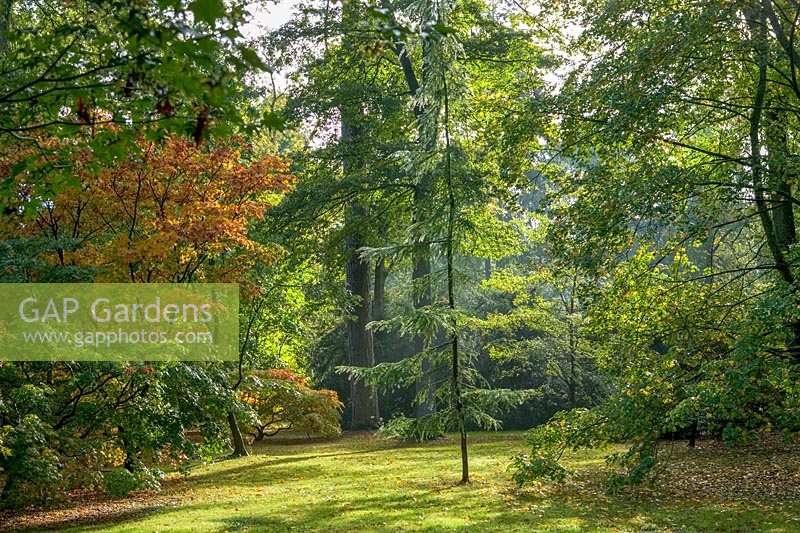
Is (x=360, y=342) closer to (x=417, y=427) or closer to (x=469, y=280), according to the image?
(x=469, y=280)

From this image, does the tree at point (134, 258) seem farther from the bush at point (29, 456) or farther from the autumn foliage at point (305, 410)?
the autumn foliage at point (305, 410)

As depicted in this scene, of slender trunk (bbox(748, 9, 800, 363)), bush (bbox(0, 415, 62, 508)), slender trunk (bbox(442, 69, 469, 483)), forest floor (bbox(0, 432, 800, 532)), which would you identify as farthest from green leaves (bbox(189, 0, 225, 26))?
slender trunk (bbox(442, 69, 469, 483))

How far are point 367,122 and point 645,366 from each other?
919cm

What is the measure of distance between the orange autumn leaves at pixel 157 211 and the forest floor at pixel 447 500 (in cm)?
306

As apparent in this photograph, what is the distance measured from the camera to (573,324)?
1775 cm

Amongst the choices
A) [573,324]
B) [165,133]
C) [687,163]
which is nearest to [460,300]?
[573,324]

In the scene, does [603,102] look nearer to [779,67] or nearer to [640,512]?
[779,67]

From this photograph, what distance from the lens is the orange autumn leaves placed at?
367 inches

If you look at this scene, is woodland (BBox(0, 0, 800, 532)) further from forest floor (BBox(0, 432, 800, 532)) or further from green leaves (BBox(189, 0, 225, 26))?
green leaves (BBox(189, 0, 225, 26))

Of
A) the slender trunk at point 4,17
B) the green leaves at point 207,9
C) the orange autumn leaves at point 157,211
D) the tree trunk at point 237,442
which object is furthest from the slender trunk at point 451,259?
the green leaves at point 207,9

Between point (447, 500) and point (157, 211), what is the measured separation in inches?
214

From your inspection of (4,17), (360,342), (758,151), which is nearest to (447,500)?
(758,151)

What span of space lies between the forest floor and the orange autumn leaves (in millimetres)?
3064

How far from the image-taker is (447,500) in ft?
28.6
